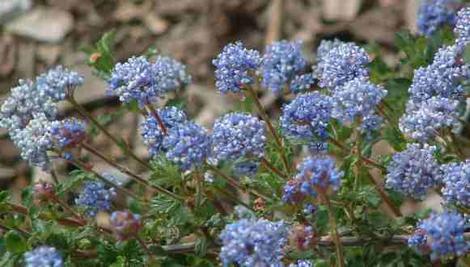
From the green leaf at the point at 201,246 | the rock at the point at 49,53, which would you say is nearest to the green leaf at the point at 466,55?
the green leaf at the point at 201,246

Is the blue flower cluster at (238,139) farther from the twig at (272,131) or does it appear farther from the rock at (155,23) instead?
the rock at (155,23)

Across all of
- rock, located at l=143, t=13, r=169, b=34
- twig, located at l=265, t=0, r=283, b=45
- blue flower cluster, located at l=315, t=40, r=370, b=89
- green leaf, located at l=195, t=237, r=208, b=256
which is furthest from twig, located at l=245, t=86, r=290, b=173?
rock, located at l=143, t=13, r=169, b=34

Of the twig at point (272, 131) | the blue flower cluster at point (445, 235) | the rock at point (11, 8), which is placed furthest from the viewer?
the rock at point (11, 8)

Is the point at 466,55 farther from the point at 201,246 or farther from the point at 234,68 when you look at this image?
the point at 201,246

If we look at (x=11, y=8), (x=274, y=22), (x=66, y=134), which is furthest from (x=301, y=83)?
(x=11, y=8)

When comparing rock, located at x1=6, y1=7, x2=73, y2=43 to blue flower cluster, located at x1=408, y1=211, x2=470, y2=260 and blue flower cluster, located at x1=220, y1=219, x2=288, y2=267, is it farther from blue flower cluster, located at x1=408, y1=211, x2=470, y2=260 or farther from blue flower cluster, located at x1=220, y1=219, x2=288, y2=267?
blue flower cluster, located at x1=408, y1=211, x2=470, y2=260

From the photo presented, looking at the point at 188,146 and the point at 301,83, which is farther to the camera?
the point at 301,83

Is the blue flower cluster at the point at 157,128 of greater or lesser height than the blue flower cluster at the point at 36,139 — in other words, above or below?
above
